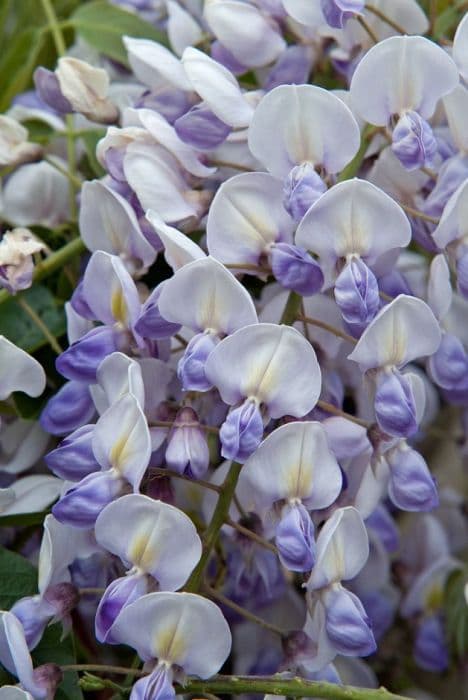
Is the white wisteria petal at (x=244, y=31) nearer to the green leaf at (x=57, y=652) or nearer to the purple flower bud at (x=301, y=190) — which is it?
the purple flower bud at (x=301, y=190)

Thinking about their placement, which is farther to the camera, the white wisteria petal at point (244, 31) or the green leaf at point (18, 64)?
the green leaf at point (18, 64)

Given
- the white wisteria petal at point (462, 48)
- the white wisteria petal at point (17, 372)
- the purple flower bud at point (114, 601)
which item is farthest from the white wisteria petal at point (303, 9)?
the purple flower bud at point (114, 601)

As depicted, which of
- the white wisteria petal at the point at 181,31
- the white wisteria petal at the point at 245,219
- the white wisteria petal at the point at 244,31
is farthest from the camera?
the white wisteria petal at the point at 181,31

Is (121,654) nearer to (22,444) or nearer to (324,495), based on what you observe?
A: (22,444)

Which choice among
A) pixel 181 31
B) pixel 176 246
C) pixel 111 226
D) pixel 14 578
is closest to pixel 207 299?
pixel 176 246

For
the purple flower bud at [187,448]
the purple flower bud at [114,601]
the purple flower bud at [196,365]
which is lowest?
the purple flower bud at [114,601]

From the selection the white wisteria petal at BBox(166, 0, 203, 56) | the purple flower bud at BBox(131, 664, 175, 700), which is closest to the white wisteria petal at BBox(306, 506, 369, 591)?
the purple flower bud at BBox(131, 664, 175, 700)

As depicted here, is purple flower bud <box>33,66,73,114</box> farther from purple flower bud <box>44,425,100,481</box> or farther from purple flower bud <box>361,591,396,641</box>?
purple flower bud <box>361,591,396,641</box>

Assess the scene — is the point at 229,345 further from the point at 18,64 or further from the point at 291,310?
the point at 18,64
